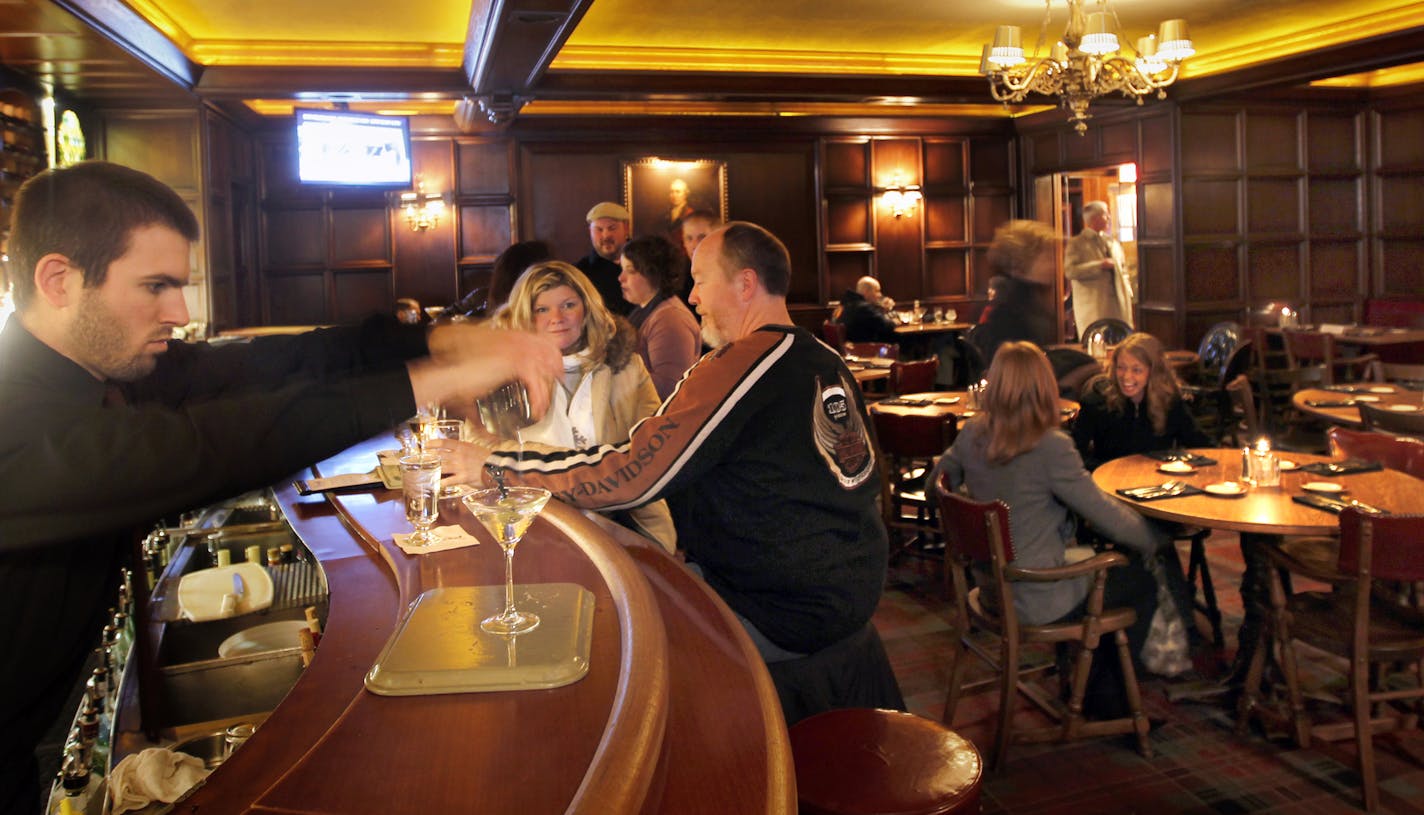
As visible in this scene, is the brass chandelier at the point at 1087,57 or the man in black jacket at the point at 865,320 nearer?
the brass chandelier at the point at 1087,57

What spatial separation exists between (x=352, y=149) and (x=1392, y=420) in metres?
7.92

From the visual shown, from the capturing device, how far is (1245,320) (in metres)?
10.5

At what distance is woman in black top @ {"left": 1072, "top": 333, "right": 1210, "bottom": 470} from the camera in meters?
4.54

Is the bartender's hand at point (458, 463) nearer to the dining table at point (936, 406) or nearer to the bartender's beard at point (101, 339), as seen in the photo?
the bartender's beard at point (101, 339)

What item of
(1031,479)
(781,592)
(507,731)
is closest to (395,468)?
(781,592)

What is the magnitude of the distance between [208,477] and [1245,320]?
1101cm

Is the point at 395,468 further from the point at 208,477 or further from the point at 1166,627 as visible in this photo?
the point at 1166,627

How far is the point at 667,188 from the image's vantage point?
11.2 meters

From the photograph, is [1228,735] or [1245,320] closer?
[1228,735]

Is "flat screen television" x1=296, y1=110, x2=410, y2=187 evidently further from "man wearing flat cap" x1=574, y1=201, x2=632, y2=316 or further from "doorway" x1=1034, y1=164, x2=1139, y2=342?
"doorway" x1=1034, y1=164, x2=1139, y2=342

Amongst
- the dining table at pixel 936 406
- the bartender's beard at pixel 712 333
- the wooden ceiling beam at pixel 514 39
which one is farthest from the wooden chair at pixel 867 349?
the bartender's beard at pixel 712 333

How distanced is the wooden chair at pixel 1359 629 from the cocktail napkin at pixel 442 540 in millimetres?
2504

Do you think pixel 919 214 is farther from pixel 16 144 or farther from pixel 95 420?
pixel 95 420

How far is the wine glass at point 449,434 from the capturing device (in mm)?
2291
